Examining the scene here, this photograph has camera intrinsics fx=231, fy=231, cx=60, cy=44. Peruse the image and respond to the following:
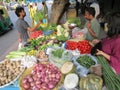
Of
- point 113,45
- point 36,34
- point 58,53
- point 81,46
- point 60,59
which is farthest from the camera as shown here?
point 36,34

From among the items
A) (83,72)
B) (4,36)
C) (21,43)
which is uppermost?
(83,72)

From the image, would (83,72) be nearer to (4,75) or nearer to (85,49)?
(85,49)

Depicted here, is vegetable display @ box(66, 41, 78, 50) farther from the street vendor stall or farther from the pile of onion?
the pile of onion

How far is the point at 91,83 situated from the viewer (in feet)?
10.9

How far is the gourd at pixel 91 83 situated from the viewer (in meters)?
3.29

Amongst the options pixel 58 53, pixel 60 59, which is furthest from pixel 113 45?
pixel 58 53

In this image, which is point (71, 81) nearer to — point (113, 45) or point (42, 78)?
point (42, 78)

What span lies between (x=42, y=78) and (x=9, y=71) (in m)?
0.84

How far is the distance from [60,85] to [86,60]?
2.16ft

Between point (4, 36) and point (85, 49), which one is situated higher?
point (85, 49)

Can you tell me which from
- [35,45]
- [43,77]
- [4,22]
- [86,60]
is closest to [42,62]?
[43,77]

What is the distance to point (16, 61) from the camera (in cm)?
445

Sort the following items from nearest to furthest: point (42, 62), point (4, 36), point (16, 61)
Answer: point (42, 62), point (16, 61), point (4, 36)

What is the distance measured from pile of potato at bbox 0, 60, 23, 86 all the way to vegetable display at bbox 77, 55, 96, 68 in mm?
1063
